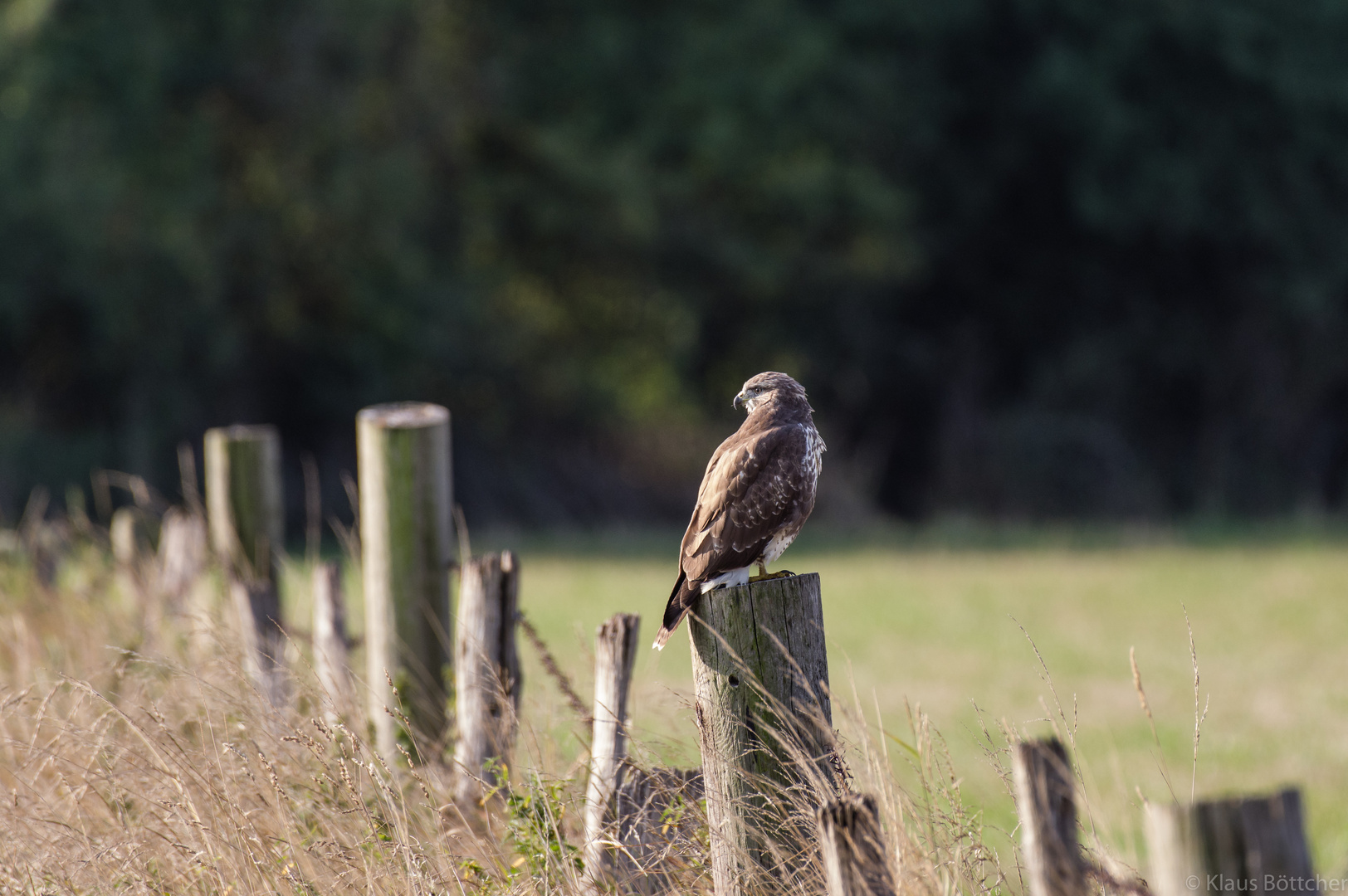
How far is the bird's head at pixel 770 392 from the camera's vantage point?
3.27 m

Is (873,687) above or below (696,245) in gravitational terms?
below

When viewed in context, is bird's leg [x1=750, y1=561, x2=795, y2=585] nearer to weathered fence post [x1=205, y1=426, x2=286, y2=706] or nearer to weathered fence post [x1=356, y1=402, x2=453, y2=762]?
weathered fence post [x1=356, y1=402, x2=453, y2=762]

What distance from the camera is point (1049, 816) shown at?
1.88m

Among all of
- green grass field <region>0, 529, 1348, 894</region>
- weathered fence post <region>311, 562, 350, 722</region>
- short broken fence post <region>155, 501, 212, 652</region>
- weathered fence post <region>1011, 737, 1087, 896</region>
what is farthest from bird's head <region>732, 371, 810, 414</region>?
short broken fence post <region>155, 501, 212, 652</region>

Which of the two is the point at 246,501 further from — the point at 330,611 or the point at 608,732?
the point at 608,732

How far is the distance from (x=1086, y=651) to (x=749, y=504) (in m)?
8.07

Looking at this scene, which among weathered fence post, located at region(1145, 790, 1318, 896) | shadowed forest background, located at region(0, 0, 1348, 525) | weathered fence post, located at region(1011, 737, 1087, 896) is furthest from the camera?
shadowed forest background, located at region(0, 0, 1348, 525)

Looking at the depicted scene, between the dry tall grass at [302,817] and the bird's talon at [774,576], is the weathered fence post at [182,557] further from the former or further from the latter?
the bird's talon at [774,576]

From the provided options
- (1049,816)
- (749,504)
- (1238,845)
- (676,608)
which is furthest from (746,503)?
(1238,845)

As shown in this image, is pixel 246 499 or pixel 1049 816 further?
pixel 246 499

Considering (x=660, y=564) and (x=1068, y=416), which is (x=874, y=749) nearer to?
(x=660, y=564)

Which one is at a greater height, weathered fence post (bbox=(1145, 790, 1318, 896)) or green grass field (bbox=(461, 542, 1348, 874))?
weathered fence post (bbox=(1145, 790, 1318, 896))

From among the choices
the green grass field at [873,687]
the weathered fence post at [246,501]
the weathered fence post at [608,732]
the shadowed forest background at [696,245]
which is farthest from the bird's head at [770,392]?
the shadowed forest background at [696,245]

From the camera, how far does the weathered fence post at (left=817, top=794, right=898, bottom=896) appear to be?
6.81 feet
